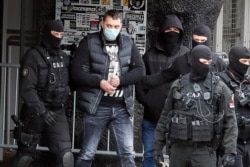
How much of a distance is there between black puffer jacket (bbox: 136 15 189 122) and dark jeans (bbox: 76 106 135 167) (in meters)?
0.45

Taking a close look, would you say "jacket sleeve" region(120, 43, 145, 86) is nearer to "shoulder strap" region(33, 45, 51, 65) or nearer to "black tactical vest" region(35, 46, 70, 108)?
"black tactical vest" region(35, 46, 70, 108)

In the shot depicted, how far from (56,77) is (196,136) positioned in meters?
1.59

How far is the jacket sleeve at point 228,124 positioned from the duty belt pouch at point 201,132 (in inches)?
5.4

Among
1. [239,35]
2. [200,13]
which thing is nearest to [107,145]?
[200,13]

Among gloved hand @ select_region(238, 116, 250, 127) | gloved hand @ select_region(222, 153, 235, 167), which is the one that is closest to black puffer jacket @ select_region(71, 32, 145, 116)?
gloved hand @ select_region(238, 116, 250, 127)

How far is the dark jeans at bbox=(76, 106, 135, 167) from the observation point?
7500mm

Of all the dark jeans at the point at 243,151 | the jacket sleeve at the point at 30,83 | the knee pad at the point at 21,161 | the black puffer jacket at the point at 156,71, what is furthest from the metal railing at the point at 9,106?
the dark jeans at the point at 243,151

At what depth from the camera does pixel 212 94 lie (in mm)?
6695

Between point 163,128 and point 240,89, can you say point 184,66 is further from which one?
point 163,128

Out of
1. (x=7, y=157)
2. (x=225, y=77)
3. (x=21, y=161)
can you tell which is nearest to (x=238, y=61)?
(x=225, y=77)

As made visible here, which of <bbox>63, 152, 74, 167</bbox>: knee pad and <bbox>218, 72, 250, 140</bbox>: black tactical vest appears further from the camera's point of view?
<bbox>63, 152, 74, 167</bbox>: knee pad

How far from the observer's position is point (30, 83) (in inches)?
288

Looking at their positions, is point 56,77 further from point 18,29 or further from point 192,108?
point 18,29

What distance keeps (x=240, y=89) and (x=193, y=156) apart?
3.44ft
